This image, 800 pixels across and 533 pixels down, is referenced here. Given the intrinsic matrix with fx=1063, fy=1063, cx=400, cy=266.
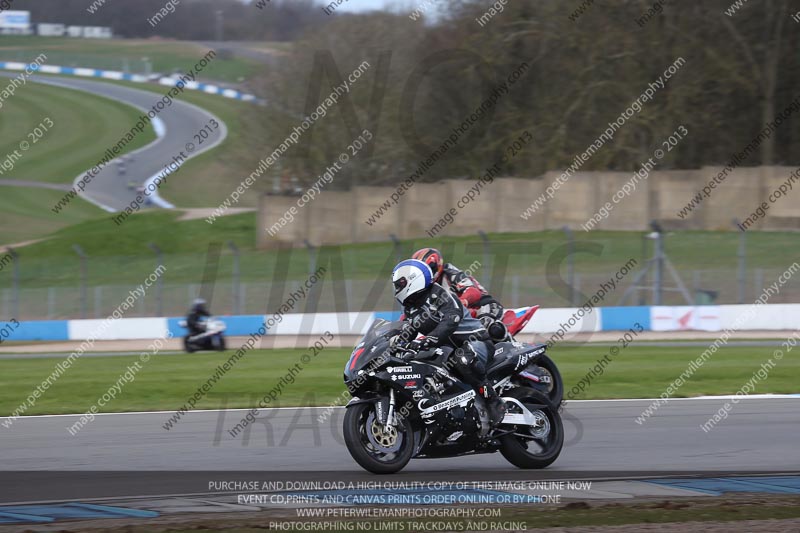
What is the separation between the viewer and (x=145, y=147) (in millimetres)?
62281

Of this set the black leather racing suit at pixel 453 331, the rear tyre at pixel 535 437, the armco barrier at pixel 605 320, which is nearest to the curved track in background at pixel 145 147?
the armco barrier at pixel 605 320

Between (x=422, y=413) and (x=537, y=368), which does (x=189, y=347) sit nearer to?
(x=537, y=368)

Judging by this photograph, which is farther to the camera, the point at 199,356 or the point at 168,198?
the point at 168,198

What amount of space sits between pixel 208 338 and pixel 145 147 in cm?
4186

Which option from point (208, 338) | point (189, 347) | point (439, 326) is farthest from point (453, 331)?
point (189, 347)

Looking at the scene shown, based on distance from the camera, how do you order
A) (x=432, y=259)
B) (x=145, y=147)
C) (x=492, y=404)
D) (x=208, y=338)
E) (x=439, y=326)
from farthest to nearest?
(x=145, y=147)
(x=208, y=338)
(x=432, y=259)
(x=492, y=404)
(x=439, y=326)

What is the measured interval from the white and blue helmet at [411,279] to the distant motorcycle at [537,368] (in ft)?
3.95

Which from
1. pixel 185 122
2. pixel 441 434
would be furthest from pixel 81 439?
pixel 185 122

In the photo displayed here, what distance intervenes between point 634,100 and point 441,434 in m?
30.2

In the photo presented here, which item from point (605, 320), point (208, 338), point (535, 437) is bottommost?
point (535, 437)

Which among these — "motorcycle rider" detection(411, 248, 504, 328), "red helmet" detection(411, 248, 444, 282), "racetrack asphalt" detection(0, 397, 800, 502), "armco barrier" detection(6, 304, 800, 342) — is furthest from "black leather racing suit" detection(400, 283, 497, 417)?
"armco barrier" detection(6, 304, 800, 342)

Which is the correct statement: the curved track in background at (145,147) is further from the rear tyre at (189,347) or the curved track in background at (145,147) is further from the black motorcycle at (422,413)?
the black motorcycle at (422,413)

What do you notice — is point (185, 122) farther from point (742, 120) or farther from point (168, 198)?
point (742, 120)

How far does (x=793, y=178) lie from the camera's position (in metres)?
35.2
